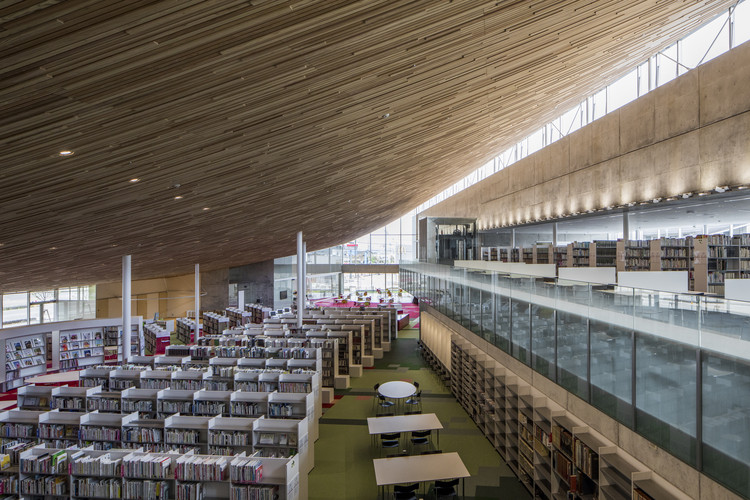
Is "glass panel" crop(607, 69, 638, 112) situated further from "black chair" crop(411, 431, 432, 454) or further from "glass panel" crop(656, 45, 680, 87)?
"black chair" crop(411, 431, 432, 454)

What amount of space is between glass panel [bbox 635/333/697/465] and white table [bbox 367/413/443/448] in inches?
162

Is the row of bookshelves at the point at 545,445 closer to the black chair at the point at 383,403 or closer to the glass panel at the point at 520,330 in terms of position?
the glass panel at the point at 520,330

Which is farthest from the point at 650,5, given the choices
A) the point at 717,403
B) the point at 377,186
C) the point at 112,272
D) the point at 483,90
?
the point at 112,272

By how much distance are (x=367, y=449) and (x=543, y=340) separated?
14.2ft

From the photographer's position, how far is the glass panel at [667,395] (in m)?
3.89

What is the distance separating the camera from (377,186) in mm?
11133

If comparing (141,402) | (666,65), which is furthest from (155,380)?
(666,65)

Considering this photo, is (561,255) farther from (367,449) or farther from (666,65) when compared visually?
(367,449)

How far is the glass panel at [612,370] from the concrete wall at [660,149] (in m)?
4.53

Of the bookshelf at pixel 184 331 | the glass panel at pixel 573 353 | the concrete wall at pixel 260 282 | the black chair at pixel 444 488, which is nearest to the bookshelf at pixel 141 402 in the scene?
the black chair at pixel 444 488

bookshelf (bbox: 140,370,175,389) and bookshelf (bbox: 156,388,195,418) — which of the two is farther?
bookshelf (bbox: 140,370,175,389)

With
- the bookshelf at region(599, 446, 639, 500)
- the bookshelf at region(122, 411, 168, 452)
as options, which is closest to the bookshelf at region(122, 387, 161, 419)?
the bookshelf at region(122, 411, 168, 452)

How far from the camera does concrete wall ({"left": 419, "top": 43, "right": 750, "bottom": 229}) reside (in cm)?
737

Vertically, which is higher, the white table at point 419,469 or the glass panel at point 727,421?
the glass panel at point 727,421
